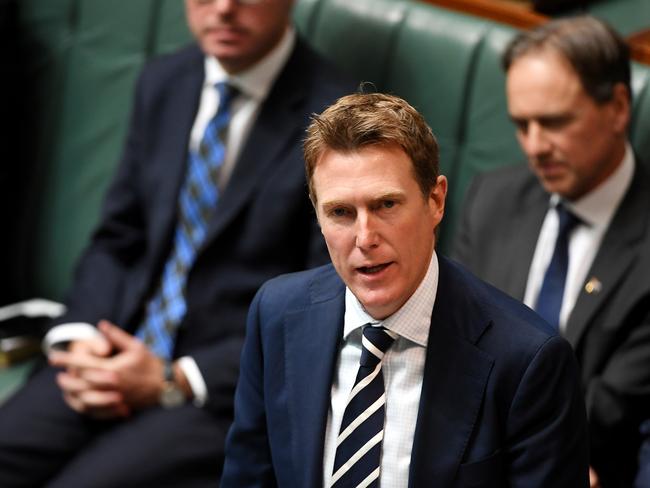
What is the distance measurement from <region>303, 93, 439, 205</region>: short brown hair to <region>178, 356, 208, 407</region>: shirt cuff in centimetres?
106

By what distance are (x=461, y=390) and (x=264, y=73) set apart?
1.27 metres

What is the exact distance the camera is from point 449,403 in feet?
4.98

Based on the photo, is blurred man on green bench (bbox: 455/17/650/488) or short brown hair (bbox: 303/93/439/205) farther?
blurred man on green bench (bbox: 455/17/650/488)

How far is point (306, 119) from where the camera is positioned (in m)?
2.52

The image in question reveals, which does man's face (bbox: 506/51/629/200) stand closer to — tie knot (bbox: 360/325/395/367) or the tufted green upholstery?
the tufted green upholstery

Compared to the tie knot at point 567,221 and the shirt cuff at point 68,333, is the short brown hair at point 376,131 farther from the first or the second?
the shirt cuff at point 68,333

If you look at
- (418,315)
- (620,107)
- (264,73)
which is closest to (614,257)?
(620,107)

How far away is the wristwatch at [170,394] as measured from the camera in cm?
247

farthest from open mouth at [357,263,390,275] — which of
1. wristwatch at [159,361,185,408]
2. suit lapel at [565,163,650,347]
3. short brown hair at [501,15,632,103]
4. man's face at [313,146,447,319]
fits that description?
wristwatch at [159,361,185,408]

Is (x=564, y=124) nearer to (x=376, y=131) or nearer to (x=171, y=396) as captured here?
(x=376, y=131)

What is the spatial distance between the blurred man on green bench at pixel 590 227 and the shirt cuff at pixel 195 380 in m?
0.68

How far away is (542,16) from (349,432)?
1.55m

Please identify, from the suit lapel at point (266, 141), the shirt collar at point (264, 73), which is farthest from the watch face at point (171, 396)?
the shirt collar at point (264, 73)

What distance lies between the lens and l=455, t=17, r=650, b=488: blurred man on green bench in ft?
7.18
